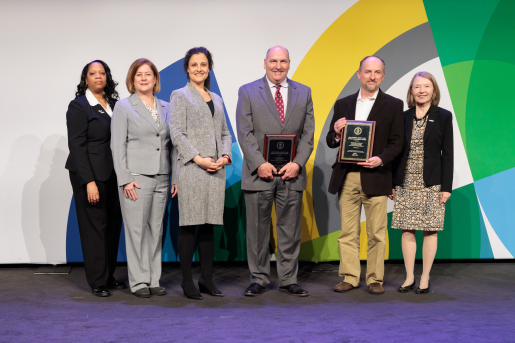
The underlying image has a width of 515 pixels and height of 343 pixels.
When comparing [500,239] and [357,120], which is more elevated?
[357,120]

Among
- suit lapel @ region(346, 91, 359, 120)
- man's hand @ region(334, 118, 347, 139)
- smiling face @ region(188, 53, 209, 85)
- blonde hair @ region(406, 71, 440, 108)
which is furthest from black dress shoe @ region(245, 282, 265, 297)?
blonde hair @ region(406, 71, 440, 108)

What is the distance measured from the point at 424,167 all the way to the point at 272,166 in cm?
113

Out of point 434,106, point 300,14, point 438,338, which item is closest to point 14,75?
point 300,14

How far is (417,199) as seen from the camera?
3.39m

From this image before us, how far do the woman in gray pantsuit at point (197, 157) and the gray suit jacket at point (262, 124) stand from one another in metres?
0.17

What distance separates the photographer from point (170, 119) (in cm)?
319

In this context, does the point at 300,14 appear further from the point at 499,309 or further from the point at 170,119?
the point at 499,309

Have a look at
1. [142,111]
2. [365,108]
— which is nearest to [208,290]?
[142,111]

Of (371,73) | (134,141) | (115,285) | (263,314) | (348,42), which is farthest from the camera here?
(348,42)

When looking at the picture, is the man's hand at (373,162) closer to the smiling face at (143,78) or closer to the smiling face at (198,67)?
the smiling face at (198,67)

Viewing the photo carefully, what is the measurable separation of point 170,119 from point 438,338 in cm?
217

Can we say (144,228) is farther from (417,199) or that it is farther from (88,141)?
(417,199)

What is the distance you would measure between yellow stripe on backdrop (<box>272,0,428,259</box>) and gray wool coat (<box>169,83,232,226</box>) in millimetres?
1374

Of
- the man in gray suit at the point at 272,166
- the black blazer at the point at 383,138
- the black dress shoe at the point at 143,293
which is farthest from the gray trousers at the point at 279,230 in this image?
the black dress shoe at the point at 143,293
